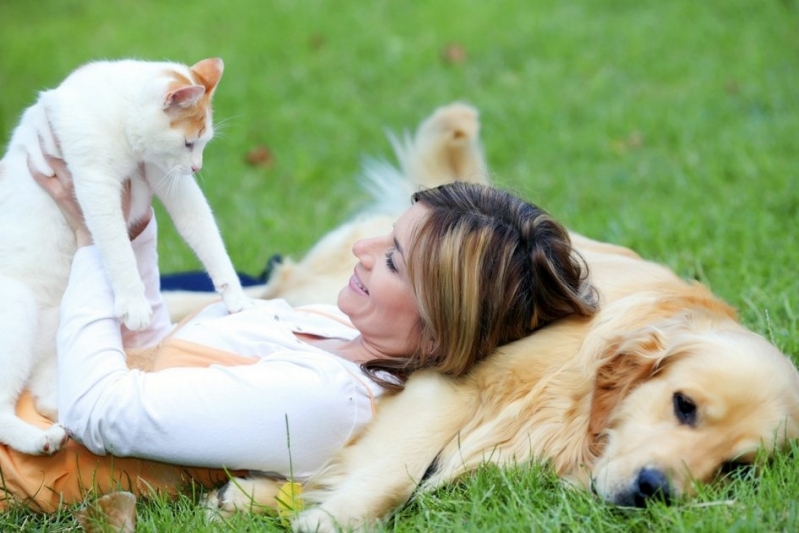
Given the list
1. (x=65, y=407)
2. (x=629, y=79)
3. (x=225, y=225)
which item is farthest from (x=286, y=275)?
(x=629, y=79)

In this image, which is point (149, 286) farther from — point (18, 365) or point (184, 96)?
point (184, 96)

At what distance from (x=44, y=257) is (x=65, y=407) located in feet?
1.61

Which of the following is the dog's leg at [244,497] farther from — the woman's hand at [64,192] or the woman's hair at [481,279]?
the woman's hand at [64,192]

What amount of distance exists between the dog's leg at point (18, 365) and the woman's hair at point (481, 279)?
0.91 m

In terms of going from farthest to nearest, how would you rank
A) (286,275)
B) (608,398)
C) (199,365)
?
(286,275) → (199,365) → (608,398)

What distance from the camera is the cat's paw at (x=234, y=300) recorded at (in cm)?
289

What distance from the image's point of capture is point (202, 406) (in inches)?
94.4

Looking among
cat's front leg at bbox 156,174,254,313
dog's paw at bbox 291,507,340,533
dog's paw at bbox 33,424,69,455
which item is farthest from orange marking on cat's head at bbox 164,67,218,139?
dog's paw at bbox 291,507,340,533

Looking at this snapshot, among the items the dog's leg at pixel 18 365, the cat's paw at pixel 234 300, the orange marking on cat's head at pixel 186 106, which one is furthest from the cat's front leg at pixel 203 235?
the dog's leg at pixel 18 365

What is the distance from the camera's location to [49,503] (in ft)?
8.27

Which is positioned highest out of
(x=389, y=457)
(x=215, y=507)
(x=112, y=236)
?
(x=112, y=236)

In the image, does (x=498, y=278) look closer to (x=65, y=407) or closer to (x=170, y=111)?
(x=170, y=111)

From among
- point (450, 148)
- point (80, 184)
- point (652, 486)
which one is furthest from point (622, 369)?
point (450, 148)

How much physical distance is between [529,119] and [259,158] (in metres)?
1.92
